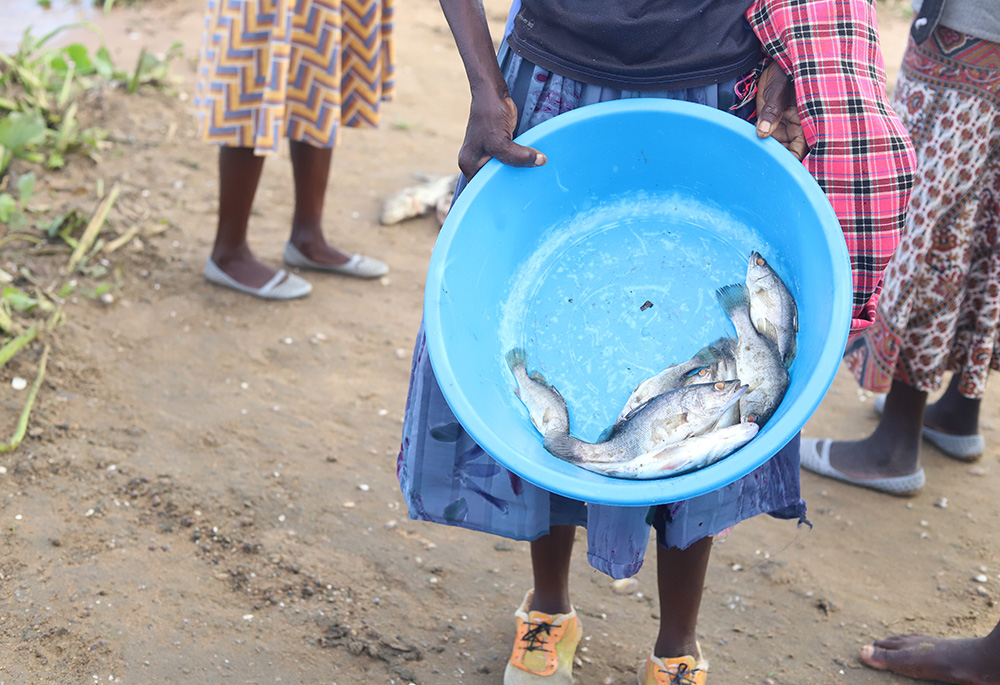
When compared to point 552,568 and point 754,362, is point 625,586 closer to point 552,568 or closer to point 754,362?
point 552,568

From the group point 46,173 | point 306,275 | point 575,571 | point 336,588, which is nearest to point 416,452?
point 336,588

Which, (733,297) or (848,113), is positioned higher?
(848,113)

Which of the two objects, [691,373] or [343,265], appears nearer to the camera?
[691,373]

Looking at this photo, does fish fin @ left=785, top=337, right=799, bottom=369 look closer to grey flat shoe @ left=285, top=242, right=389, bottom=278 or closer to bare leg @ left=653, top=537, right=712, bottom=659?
bare leg @ left=653, top=537, right=712, bottom=659

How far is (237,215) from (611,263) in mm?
1876

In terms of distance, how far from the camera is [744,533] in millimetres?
2277

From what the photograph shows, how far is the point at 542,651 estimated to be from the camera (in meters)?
1.79

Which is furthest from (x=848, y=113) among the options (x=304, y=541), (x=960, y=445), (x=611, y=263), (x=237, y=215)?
(x=237, y=215)

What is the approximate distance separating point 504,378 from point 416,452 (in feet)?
0.79

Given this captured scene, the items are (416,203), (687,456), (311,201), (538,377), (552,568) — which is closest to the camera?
(687,456)

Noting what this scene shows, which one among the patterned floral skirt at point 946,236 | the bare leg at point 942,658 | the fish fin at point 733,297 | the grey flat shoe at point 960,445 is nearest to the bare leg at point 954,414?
the grey flat shoe at point 960,445

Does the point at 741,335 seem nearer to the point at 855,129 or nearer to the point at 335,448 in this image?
the point at 855,129

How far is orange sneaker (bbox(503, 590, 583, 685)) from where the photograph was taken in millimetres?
1783

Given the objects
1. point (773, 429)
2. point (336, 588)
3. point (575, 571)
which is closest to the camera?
point (773, 429)
